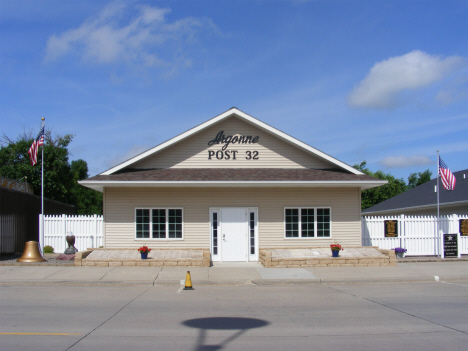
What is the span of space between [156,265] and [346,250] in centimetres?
773

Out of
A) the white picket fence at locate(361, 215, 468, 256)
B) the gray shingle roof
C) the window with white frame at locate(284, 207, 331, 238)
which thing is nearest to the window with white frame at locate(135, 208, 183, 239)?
the gray shingle roof

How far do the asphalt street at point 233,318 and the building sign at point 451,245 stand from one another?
8.13 m

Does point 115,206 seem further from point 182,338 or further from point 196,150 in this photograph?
point 182,338

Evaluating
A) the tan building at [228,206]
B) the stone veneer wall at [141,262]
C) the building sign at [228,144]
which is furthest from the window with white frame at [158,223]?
the building sign at [228,144]

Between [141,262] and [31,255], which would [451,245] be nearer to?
[141,262]

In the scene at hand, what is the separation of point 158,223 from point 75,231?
178 inches

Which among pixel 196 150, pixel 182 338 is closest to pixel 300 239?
pixel 196 150

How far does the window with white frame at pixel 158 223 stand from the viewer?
19.6 m

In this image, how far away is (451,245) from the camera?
2117 centimetres

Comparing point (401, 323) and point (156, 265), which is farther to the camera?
point (156, 265)

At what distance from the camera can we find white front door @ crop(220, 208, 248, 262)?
19.7m

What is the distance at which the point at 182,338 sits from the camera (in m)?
7.34

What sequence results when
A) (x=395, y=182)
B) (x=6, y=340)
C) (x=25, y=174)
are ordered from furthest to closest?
(x=395, y=182), (x=25, y=174), (x=6, y=340)

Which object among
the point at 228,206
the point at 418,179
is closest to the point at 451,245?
the point at 228,206
